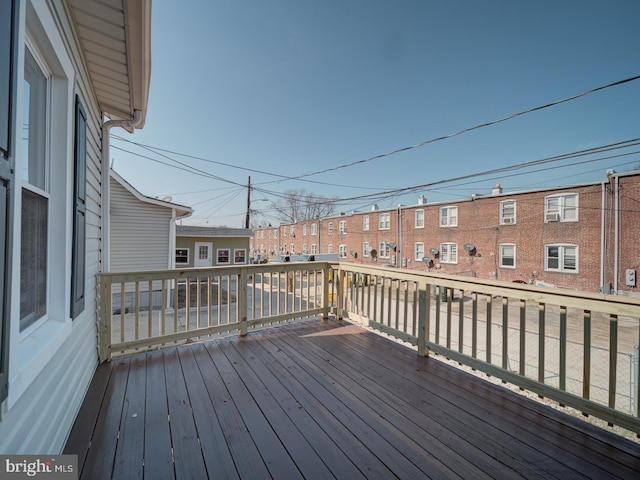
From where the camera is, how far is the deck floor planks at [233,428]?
1.48m

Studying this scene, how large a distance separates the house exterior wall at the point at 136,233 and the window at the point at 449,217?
578 inches

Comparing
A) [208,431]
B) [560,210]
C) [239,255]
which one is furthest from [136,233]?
[560,210]

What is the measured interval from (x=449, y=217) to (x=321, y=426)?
1681cm

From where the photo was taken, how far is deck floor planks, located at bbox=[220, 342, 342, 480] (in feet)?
4.88

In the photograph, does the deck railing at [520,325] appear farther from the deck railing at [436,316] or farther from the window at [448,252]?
the window at [448,252]

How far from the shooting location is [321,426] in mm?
1838

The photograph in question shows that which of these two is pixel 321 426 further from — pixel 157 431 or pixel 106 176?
pixel 106 176

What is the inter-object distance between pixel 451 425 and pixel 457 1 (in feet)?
22.9

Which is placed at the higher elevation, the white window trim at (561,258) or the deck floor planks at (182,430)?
the white window trim at (561,258)

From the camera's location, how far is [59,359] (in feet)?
5.04

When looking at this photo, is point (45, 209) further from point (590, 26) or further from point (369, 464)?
point (590, 26)

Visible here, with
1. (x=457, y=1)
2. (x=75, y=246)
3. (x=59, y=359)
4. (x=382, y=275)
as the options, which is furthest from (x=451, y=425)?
(x=457, y=1)

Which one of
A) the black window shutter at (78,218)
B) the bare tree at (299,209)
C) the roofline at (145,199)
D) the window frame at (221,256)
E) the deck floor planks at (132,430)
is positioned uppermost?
the bare tree at (299,209)

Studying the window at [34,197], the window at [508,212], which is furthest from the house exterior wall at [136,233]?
the window at [508,212]
